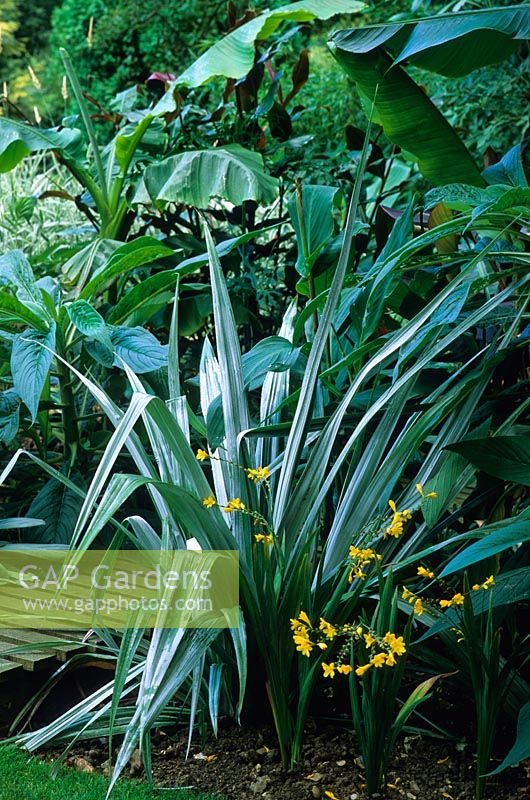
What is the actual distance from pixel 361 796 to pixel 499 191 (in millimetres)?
1316

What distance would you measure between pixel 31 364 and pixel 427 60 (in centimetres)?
135

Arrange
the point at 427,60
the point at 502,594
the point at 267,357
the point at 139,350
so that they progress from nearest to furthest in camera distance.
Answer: the point at 502,594 < the point at 267,357 < the point at 427,60 < the point at 139,350

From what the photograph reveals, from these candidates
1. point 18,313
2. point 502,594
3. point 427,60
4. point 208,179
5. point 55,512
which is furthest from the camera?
point 208,179

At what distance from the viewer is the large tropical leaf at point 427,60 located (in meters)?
2.24

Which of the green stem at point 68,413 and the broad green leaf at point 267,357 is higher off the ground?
the broad green leaf at point 267,357

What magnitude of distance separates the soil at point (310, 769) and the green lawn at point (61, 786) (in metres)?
0.06

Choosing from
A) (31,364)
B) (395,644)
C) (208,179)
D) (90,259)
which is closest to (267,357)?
(31,364)

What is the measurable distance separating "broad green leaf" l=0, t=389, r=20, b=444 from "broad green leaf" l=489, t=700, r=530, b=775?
163cm

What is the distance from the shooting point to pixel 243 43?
3531mm

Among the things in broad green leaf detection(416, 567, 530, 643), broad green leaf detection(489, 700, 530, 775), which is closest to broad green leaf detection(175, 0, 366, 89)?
broad green leaf detection(416, 567, 530, 643)

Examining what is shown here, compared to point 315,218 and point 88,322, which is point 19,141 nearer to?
point 88,322

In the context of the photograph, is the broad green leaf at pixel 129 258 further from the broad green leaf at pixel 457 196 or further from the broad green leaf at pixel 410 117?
the broad green leaf at pixel 457 196

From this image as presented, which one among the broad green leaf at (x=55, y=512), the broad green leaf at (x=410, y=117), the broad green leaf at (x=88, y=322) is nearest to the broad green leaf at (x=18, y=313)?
the broad green leaf at (x=88, y=322)

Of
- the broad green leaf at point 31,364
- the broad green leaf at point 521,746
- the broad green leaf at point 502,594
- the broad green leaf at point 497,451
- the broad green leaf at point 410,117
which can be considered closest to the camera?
the broad green leaf at point 521,746
